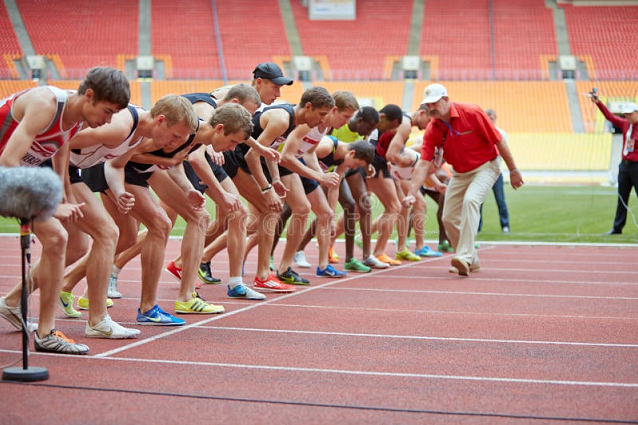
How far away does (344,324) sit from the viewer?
6086 millimetres

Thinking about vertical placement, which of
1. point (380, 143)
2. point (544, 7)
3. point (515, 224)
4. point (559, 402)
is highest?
point (544, 7)

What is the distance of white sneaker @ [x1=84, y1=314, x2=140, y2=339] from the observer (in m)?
5.23

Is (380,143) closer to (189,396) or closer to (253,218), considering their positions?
(253,218)

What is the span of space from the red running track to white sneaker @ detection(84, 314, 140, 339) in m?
0.06

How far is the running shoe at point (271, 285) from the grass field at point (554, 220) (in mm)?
7168

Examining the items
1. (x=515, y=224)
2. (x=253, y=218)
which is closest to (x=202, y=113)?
(x=253, y=218)

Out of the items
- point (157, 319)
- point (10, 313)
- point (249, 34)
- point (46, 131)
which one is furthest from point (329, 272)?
point (249, 34)

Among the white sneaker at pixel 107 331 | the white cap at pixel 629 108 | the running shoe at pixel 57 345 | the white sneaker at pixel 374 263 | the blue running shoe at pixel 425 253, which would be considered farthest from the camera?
the white cap at pixel 629 108

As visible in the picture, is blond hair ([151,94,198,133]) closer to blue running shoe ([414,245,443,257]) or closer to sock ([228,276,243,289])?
sock ([228,276,243,289])

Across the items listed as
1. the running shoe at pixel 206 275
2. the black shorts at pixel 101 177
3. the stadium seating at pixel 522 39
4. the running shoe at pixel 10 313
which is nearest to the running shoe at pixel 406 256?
the running shoe at pixel 206 275

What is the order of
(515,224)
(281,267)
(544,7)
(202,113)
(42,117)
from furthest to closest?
(544,7)
(515,224)
(281,267)
(202,113)
(42,117)

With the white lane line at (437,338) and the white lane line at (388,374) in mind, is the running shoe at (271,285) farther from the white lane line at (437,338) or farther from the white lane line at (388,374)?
the white lane line at (388,374)

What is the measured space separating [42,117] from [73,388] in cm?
134

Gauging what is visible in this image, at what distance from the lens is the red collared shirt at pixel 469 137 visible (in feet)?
30.9
